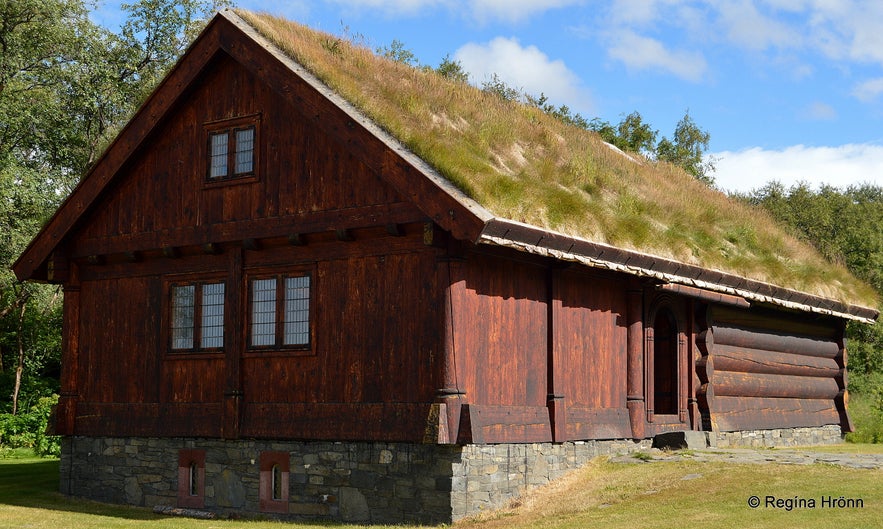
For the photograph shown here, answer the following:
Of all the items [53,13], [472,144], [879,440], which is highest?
[53,13]

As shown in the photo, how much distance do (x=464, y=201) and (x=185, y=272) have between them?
6.34 metres

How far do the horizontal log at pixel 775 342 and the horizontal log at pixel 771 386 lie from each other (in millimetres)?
593

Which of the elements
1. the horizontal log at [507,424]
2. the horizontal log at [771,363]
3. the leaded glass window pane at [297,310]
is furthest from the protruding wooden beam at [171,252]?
the horizontal log at [771,363]

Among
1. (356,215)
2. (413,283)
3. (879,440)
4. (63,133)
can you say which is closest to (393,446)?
(413,283)

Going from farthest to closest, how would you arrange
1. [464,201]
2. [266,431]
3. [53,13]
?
[53,13]
[266,431]
[464,201]

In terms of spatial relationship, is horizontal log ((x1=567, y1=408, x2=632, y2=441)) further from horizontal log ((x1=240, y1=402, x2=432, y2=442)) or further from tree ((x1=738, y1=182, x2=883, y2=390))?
tree ((x1=738, y1=182, x2=883, y2=390))

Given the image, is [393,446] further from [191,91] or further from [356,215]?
[191,91]

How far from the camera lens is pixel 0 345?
36.6 m

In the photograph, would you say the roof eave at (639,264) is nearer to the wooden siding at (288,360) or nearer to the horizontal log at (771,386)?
the wooden siding at (288,360)

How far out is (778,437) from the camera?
946 inches

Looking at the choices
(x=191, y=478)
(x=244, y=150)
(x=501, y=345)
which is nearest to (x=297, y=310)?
(x=244, y=150)

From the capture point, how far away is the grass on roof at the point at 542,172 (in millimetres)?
16438

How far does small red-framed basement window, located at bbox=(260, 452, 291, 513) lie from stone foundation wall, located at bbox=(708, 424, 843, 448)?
780 centimetres

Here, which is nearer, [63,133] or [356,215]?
[356,215]
